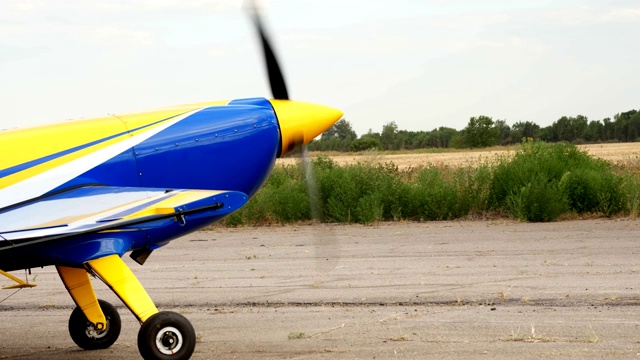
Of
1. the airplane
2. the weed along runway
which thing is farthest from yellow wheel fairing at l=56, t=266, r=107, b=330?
the weed along runway

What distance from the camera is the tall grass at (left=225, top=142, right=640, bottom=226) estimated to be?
1995 cm

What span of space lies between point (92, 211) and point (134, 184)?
1.64 feet

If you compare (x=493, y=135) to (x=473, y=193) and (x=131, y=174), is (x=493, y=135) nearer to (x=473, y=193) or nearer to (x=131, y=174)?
(x=473, y=193)

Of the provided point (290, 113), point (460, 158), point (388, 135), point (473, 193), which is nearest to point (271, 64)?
point (290, 113)

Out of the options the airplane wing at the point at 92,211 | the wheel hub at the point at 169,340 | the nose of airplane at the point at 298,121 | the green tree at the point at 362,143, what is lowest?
the wheel hub at the point at 169,340

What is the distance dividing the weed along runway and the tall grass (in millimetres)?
2598

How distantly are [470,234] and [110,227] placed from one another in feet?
37.8

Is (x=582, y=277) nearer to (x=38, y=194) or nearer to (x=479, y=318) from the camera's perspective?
(x=479, y=318)

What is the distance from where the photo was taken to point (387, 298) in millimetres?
10305

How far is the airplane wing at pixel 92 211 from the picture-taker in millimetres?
6617

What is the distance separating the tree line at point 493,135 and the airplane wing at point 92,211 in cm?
6163

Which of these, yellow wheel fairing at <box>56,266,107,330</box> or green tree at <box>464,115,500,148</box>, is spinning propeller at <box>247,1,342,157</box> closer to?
yellow wheel fairing at <box>56,266,107,330</box>

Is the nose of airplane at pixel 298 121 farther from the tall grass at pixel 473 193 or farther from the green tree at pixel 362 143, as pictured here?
the green tree at pixel 362 143

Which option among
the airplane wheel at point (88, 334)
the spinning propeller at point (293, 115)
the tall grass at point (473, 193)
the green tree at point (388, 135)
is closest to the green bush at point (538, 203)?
the tall grass at point (473, 193)
